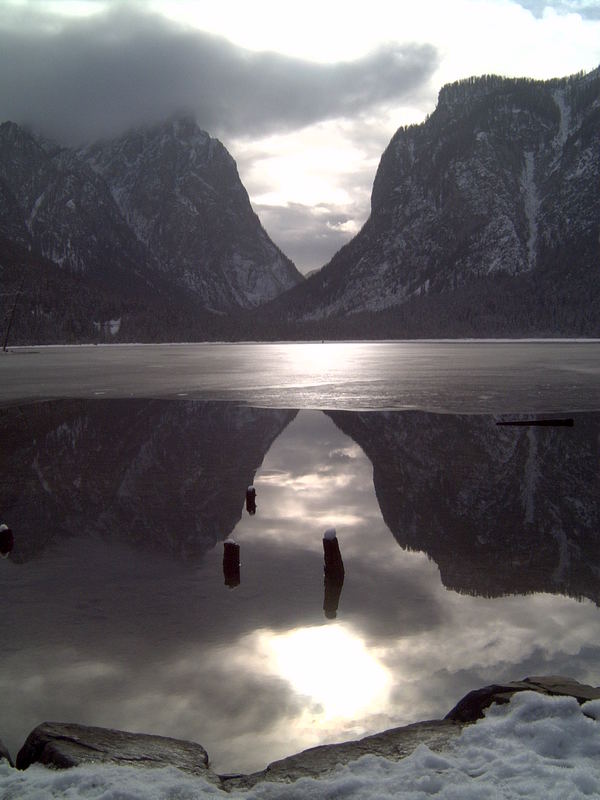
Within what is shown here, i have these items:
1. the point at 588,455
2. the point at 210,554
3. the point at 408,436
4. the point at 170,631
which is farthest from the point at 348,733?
the point at 408,436

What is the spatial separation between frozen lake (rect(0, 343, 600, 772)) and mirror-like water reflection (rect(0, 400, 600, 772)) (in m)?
0.05

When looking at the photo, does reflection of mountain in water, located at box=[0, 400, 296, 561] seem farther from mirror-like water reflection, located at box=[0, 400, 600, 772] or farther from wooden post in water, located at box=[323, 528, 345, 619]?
wooden post in water, located at box=[323, 528, 345, 619]

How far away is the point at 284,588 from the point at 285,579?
1.82 ft

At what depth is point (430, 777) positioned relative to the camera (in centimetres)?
695

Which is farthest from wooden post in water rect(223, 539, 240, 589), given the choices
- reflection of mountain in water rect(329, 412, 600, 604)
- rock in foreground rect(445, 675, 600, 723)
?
rock in foreground rect(445, 675, 600, 723)

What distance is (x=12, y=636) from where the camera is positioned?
11219mm

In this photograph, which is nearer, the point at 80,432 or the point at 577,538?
the point at 577,538

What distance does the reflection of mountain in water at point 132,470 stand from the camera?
17.9 meters

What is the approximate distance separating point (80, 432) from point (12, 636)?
2321 cm

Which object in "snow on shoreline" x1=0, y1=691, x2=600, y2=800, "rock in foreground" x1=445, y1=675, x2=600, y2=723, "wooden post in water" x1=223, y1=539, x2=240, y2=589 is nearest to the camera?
"snow on shoreline" x1=0, y1=691, x2=600, y2=800

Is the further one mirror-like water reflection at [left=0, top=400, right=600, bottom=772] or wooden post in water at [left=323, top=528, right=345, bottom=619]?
wooden post in water at [left=323, top=528, right=345, bottom=619]

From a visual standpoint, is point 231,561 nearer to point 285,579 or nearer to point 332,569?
point 285,579

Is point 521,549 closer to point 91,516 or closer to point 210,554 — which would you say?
point 210,554

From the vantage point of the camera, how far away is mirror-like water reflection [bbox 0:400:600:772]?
30.8ft
